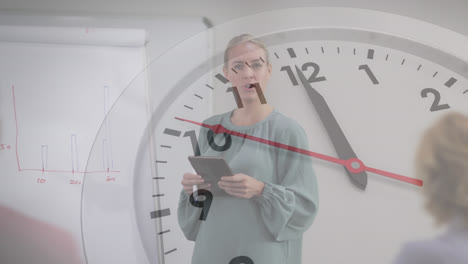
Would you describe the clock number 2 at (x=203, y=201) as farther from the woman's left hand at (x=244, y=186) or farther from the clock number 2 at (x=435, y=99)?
the clock number 2 at (x=435, y=99)

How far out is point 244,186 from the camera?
0.81m

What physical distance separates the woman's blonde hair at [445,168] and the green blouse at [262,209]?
0.20m

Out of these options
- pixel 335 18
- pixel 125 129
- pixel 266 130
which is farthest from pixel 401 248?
pixel 125 129

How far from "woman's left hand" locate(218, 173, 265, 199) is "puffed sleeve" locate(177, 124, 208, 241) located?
8 centimetres

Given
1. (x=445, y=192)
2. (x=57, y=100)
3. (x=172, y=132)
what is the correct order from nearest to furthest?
(x=445, y=192)
(x=172, y=132)
(x=57, y=100)

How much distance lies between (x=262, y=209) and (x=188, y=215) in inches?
5.6

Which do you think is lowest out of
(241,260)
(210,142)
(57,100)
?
(241,260)

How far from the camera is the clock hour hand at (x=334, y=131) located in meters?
0.83

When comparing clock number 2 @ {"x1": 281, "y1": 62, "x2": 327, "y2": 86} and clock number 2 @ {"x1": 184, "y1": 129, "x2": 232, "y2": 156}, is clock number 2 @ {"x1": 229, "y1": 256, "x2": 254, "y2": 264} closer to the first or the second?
clock number 2 @ {"x1": 184, "y1": 129, "x2": 232, "y2": 156}

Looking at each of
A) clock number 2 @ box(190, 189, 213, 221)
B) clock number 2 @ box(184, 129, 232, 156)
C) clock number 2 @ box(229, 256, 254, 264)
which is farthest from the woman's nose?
clock number 2 @ box(229, 256, 254, 264)

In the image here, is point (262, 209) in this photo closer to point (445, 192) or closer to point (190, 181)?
point (190, 181)

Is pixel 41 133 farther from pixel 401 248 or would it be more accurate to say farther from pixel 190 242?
pixel 401 248

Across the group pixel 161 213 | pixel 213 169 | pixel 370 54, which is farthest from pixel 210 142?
pixel 370 54

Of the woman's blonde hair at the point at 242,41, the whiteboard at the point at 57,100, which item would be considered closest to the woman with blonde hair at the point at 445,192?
the woman's blonde hair at the point at 242,41
